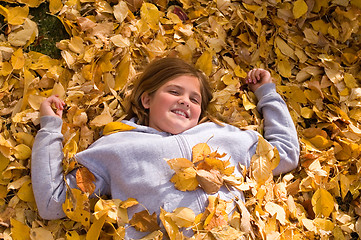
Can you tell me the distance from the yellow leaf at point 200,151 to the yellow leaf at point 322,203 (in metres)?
0.44

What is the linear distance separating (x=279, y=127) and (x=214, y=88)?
302 mm

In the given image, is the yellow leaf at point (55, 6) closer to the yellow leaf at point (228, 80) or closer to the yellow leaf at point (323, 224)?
the yellow leaf at point (228, 80)

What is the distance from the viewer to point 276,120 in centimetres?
157

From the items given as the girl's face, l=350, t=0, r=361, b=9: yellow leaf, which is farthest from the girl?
l=350, t=0, r=361, b=9: yellow leaf

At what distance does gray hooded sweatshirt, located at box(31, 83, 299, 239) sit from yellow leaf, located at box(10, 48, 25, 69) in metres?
0.24

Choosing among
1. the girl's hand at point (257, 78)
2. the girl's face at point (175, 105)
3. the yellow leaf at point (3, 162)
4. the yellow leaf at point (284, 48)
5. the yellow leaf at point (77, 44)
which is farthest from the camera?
the yellow leaf at point (284, 48)

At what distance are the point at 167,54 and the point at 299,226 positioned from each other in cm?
80

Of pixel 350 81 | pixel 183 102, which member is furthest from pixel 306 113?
pixel 183 102

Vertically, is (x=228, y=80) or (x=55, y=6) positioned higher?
(x=55, y=6)

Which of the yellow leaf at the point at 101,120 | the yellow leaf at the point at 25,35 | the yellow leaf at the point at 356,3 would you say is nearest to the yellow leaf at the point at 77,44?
the yellow leaf at the point at 25,35

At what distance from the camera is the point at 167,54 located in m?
1.68

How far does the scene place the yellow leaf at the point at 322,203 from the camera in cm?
147

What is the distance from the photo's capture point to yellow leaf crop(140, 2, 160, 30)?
170 centimetres

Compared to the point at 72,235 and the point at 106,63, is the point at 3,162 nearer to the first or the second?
the point at 72,235
